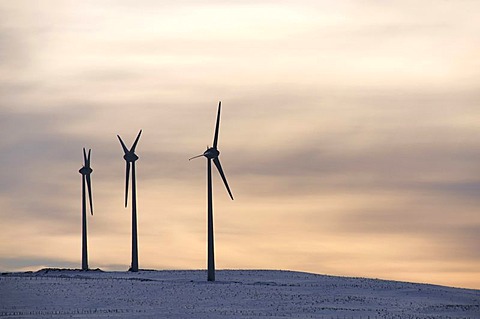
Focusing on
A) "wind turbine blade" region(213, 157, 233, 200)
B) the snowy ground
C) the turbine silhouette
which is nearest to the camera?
the snowy ground

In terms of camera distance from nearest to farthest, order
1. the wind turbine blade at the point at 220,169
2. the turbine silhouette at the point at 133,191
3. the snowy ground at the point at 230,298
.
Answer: the snowy ground at the point at 230,298 → the wind turbine blade at the point at 220,169 → the turbine silhouette at the point at 133,191

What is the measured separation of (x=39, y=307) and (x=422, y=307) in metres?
27.0

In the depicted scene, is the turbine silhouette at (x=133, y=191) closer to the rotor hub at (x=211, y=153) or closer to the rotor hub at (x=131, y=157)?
the rotor hub at (x=131, y=157)

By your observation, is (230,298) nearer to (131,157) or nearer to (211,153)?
(211,153)

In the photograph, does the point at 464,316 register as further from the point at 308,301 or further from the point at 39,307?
the point at 39,307

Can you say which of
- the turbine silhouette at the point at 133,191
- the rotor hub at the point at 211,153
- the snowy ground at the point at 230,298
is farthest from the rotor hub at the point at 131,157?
the rotor hub at the point at 211,153

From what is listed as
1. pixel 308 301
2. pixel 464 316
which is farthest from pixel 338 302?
pixel 464 316

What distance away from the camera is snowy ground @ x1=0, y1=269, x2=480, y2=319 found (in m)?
80.6

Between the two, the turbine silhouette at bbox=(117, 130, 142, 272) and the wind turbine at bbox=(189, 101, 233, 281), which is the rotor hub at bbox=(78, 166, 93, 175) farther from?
the wind turbine at bbox=(189, 101, 233, 281)

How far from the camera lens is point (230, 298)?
9138 cm

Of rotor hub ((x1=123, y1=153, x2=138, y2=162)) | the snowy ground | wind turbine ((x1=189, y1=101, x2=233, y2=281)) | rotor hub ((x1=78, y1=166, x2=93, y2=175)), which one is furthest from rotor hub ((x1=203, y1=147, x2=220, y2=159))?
rotor hub ((x1=78, y1=166, x2=93, y2=175))

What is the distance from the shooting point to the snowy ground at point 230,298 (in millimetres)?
80562

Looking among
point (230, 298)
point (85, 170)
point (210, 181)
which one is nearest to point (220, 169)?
point (210, 181)

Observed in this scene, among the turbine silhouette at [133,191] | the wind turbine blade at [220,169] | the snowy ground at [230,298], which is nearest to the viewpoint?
the snowy ground at [230,298]
